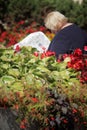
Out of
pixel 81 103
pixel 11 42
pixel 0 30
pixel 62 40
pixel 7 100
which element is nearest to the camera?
pixel 7 100

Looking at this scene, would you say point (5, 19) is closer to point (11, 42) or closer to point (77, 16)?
point (77, 16)

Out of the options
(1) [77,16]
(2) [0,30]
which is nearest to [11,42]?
(2) [0,30]

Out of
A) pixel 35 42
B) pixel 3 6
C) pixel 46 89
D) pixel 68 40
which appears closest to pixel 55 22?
pixel 35 42

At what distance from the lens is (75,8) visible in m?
13.0

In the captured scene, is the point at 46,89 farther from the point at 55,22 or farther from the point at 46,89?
the point at 55,22

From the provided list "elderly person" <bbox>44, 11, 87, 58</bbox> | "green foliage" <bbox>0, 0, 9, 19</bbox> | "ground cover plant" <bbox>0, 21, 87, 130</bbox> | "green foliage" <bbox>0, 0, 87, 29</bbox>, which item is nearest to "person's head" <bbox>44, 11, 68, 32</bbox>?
"elderly person" <bbox>44, 11, 87, 58</bbox>

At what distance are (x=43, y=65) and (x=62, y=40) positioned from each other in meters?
0.83

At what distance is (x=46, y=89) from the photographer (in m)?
4.72

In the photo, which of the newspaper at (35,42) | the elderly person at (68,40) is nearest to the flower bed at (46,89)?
the elderly person at (68,40)

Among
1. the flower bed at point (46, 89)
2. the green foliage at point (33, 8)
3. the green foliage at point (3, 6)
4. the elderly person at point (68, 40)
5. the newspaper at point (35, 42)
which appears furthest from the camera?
the green foliage at point (3, 6)

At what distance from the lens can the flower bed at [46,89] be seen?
4.57 metres

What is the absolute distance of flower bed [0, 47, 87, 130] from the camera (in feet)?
15.0

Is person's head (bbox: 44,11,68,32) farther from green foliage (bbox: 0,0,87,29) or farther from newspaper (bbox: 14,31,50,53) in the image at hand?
green foliage (bbox: 0,0,87,29)

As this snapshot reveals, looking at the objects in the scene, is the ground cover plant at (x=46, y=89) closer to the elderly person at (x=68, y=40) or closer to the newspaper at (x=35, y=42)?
the elderly person at (x=68, y=40)
